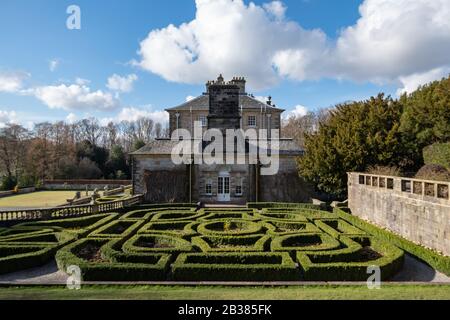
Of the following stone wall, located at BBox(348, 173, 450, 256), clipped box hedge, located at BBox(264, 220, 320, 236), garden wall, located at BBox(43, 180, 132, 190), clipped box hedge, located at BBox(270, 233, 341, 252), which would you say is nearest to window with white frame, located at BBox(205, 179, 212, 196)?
clipped box hedge, located at BBox(264, 220, 320, 236)

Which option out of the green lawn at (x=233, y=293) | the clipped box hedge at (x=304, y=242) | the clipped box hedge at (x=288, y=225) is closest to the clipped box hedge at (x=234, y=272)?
the green lawn at (x=233, y=293)

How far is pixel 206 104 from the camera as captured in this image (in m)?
35.4

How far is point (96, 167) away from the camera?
51.2 meters

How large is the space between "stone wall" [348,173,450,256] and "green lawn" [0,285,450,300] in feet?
9.75

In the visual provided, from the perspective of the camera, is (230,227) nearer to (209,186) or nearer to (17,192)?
(209,186)

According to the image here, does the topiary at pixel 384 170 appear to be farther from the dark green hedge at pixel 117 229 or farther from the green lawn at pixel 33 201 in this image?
the green lawn at pixel 33 201

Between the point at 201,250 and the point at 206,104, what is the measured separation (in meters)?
25.9

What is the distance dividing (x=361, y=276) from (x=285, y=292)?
2818 millimetres

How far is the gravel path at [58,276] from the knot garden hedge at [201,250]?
0.29 meters

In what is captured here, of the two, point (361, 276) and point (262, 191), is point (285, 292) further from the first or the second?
point (262, 191)

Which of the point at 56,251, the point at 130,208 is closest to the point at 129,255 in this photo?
the point at 56,251

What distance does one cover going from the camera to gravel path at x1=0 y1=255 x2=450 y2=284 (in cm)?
934

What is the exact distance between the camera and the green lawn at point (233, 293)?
7363 millimetres
